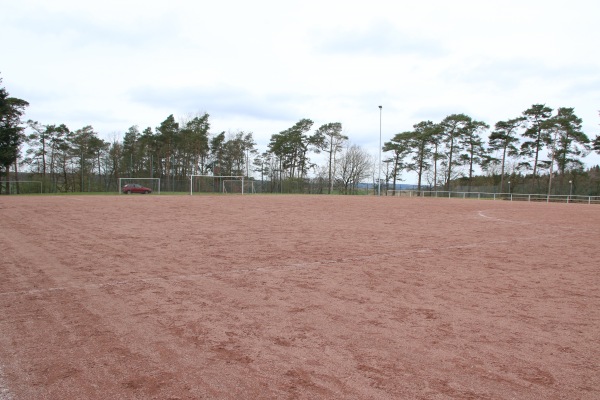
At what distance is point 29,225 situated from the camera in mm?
12898

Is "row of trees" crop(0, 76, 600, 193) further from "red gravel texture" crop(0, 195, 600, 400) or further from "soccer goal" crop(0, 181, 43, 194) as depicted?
"red gravel texture" crop(0, 195, 600, 400)

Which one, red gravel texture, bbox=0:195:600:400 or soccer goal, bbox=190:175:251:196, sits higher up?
soccer goal, bbox=190:175:251:196

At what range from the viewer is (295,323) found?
4398 millimetres

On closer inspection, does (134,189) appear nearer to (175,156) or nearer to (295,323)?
(175,156)

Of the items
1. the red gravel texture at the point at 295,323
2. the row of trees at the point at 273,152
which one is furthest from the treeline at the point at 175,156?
Result: the red gravel texture at the point at 295,323

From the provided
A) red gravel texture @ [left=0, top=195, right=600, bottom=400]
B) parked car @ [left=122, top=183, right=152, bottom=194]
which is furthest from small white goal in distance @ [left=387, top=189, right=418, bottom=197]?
red gravel texture @ [left=0, top=195, right=600, bottom=400]

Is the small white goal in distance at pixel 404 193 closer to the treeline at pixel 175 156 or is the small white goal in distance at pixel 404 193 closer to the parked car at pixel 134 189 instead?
the treeline at pixel 175 156

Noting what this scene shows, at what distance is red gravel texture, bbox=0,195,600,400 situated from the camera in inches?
122

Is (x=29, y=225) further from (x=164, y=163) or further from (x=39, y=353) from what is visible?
(x=164, y=163)

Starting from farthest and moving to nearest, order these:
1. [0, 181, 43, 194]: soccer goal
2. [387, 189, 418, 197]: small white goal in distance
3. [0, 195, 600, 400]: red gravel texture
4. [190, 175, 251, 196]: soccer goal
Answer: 1. [387, 189, 418, 197]: small white goal in distance
2. [190, 175, 251, 196]: soccer goal
3. [0, 181, 43, 194]: soccer goal
4. [0, 195, 600, 400]: red gravel texture

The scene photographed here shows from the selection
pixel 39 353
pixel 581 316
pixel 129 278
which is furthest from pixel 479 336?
pixel 129 278

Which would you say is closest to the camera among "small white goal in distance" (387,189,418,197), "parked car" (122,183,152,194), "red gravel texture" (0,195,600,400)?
"red gravel texture" (0,195,600,400)

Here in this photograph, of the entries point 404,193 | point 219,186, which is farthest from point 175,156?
point 404,193

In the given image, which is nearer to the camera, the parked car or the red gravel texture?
the red gravel texture
